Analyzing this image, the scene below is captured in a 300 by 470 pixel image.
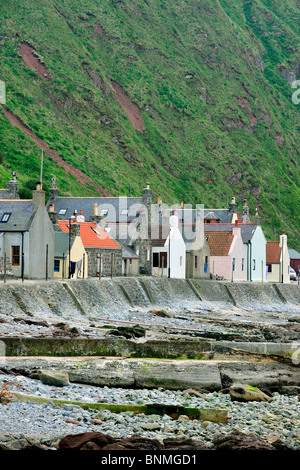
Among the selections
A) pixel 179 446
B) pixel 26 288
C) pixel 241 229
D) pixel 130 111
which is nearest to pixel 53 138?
pixel 130 111

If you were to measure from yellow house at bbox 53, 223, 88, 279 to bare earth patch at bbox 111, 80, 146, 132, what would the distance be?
88.9 meters

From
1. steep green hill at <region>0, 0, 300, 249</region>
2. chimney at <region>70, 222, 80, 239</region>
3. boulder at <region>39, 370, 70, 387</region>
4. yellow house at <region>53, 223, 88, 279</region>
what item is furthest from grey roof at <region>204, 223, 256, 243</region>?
boulder at <region>39, 370, 70, 387</region>

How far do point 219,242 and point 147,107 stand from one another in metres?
78.7

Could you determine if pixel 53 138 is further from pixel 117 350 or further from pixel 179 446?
pixel 179 446

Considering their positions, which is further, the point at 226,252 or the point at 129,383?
the point at 226,252

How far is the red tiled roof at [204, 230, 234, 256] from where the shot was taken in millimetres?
69250

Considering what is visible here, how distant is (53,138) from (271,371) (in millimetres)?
92819

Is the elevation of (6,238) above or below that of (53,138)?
below

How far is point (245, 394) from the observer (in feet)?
68.5

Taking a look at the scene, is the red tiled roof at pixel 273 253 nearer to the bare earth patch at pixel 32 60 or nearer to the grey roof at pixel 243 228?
the grey roof at pixel 243 228

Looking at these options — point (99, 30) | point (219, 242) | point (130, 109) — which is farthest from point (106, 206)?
point (99, 30)

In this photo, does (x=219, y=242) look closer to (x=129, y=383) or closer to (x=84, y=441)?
(x=129, y=383)

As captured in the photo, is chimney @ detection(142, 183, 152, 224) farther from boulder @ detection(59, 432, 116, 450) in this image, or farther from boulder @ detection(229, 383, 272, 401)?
boulder @ detection(59, 432, 116, 450)
